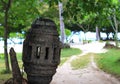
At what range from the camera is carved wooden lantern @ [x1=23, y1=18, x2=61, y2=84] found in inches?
353

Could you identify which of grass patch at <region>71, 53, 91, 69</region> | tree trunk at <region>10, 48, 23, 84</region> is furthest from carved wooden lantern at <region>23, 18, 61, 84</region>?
grass patch at <region>71, 53, 91, 69</region>

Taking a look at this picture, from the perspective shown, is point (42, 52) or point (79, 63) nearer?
point (42, 52)

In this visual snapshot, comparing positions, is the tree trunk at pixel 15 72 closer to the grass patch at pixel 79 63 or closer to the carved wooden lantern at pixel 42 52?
the carved wooden lantern at pixel 42 52

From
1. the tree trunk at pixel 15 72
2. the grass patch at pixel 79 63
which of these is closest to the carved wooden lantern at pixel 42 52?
the tree trunk at pixel 15 72

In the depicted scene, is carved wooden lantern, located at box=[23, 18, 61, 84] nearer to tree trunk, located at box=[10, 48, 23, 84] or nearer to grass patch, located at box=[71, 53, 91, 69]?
tree trunk, located at box=[10, 48, 23, 84]

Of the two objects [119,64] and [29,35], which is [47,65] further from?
[119,64]

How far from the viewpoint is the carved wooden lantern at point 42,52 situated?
29.5 ft

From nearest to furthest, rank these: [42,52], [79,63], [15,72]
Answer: [42,52], [15,72], [79,63]

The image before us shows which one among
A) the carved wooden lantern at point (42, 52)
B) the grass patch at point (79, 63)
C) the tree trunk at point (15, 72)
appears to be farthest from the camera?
the grass patch at point (79, 63)

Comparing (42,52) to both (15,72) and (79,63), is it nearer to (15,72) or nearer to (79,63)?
(15,72)

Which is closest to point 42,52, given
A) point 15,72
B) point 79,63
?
point 15,72

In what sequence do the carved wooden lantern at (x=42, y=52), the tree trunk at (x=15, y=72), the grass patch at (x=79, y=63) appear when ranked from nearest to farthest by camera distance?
the carved wooden lantern at (x=42, y=52) < the tree trunk at (x=15, y=72) < the grass patch at (x=79, y=63)

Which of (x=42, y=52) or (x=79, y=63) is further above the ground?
(x=42, y=52)

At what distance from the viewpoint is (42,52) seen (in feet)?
29.5
